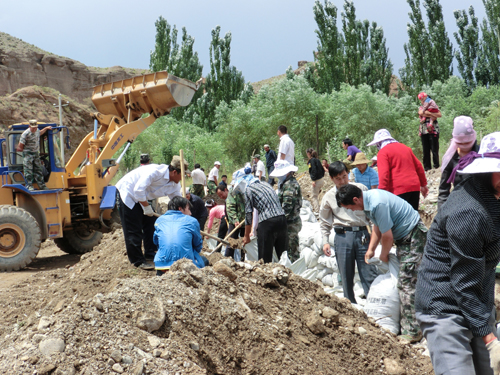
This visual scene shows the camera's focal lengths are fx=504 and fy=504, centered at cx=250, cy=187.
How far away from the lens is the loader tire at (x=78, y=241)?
10289mm

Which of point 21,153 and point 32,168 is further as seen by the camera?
point 21,153

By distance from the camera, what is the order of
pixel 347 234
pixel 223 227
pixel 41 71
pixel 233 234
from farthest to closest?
pixel 41 71 → pixel 223 227 → pixel 233 234 → pixel 347 234

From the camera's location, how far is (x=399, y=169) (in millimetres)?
5531

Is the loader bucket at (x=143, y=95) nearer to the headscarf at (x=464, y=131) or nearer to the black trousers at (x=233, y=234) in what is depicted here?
the black trousers at (x=233, y=234)

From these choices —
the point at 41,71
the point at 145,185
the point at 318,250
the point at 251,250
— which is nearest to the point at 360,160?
the point at 318,250

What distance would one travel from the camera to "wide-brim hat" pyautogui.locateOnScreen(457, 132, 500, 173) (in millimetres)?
2242

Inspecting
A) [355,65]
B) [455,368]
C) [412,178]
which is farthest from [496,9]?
[455,368]

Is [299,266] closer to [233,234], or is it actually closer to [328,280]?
[328,280]

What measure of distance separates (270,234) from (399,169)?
1601 mm

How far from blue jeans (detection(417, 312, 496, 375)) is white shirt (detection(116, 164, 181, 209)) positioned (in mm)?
4167

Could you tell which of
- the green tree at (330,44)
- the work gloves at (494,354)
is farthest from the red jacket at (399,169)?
the green tree at (330,44)

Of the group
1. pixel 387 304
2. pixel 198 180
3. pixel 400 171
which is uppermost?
pixel 400 171

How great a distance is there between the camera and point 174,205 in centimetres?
504

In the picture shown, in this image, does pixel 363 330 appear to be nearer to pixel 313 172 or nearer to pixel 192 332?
pixel 192 332
